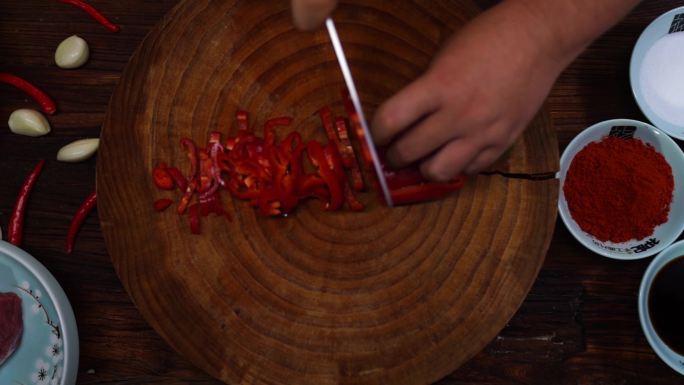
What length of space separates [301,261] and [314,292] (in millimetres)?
84

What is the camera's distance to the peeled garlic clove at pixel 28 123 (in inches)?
64.7

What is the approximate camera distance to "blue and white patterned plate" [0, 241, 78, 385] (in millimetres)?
1487

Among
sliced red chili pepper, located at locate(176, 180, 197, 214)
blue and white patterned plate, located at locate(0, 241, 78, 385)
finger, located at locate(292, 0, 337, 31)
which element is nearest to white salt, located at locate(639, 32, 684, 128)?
finger, located at locate(292, 0, 337, 31)

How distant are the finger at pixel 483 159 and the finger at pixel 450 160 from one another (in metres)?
0.02

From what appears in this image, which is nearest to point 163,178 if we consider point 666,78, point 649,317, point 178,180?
point 178,180

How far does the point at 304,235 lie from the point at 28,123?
0.92 meters

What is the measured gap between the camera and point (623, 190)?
1.52m

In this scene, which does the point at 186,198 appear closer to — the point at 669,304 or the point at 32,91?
the point at 32,91

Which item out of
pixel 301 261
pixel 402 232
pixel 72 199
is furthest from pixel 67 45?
pixel 402 232

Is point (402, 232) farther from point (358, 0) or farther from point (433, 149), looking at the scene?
point (358, 0)

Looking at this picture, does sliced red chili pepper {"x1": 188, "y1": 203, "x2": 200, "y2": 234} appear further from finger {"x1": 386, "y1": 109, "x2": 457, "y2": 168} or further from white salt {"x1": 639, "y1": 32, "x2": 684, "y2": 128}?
white salt {"x1": 639, "y1": 32, "x2": 684, "y2": 128}

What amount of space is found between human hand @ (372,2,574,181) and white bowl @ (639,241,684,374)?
701 millimetres

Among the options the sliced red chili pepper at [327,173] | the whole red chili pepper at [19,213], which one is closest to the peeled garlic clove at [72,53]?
the whole red chili pepper at [19,213]

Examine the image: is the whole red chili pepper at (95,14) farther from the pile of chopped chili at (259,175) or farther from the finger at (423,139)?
the finger at (423,139)
